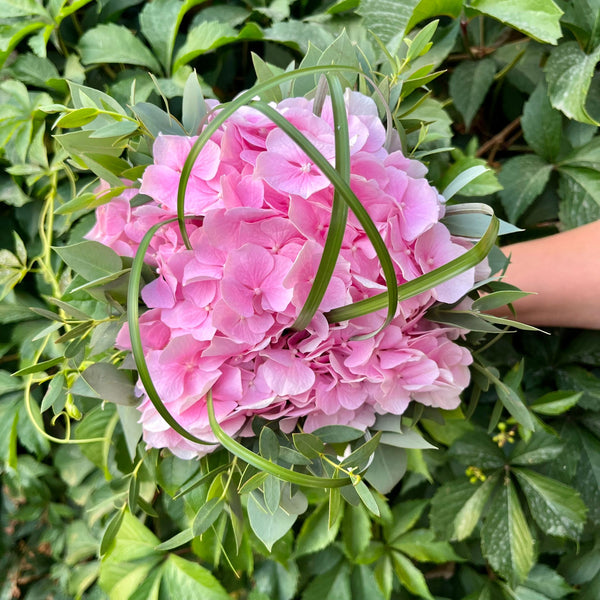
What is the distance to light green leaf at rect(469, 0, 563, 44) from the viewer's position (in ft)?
1.46

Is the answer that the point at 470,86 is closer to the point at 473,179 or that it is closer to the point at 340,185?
the point at 473,179

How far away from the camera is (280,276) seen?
30 cm

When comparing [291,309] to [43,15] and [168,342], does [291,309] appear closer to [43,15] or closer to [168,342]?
[168,342]

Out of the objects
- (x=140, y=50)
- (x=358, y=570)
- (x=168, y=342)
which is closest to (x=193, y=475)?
(x=168, y=342)

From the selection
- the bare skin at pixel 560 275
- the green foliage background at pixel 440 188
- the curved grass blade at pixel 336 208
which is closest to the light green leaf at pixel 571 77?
the green foliage background at pixel 440 188

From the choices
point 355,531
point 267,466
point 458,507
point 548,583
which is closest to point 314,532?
point 355,531

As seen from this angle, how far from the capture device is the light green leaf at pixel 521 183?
554 millimetres

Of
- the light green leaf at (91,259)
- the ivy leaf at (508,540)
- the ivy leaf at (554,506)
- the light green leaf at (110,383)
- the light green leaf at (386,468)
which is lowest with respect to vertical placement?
the ivy leaf at (508,540)

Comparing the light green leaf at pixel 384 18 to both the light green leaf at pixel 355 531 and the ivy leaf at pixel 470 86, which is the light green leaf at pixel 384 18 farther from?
the light green leaf at pixel 355 531

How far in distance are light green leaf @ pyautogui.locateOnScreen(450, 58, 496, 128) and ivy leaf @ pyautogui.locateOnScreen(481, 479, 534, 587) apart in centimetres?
41

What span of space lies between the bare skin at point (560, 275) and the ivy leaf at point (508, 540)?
202mm

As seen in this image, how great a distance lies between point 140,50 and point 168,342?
36 cm

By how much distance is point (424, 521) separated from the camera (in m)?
0.65

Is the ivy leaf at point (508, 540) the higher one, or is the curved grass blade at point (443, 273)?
the curved grass blade at point (443, 273)
